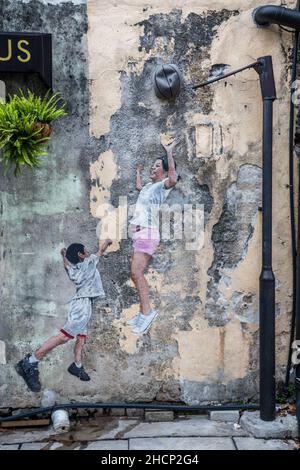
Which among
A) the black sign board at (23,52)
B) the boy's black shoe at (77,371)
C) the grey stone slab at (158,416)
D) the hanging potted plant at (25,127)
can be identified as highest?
the black sign board at (23,52)

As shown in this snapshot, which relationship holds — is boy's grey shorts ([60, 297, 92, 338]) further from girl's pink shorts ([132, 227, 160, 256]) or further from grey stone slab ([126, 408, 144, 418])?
grey stone slab ([126, 408, 144, 418])

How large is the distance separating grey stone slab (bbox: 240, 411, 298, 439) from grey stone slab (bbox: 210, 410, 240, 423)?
0.11 m

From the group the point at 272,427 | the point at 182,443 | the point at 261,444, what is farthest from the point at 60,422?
the point at 272,427

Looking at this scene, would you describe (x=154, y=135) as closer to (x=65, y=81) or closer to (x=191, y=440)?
(x=65, y=81)

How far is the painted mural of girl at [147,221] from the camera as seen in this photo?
523 cm

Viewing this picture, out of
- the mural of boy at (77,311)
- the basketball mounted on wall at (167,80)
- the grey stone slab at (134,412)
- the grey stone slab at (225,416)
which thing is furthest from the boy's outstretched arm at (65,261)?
the grey stone slab at (225,416)

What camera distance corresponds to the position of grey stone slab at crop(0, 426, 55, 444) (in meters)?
4.87

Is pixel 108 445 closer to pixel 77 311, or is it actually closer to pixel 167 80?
pixel 77 311

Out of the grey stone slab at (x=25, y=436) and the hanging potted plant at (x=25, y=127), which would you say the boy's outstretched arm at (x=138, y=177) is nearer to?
the hanging potted plant at (x=25, y=127)

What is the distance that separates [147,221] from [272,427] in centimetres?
216

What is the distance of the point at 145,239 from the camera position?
525 centimetres

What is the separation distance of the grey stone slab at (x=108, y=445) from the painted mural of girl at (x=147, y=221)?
1.00m

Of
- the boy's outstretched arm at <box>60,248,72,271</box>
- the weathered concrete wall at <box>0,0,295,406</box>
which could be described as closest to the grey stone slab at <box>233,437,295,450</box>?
the weathered concrete wall at <box>0,0,295,406</box>

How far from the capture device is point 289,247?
17.3ft
